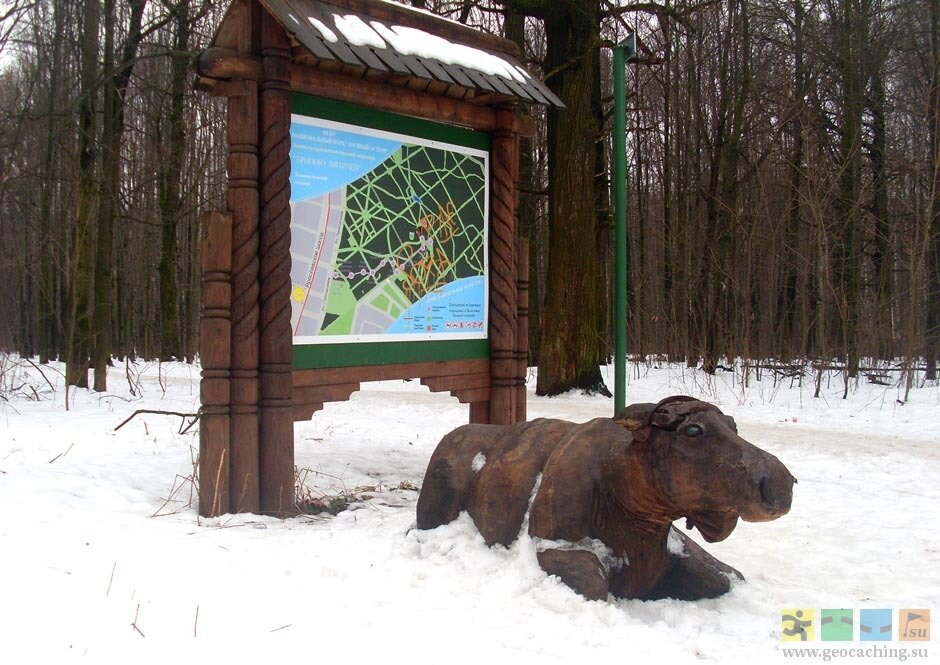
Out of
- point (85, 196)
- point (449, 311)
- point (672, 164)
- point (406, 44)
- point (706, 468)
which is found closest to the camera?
point (706, 468)

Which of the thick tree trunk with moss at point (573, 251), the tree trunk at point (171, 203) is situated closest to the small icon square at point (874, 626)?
the thick tree trunk with moss at point (573, 251)

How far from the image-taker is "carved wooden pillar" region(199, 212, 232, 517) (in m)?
5.35

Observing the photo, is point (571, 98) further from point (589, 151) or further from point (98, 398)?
point (98, 398)

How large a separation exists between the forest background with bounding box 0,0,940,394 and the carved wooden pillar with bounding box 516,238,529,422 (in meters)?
5.99

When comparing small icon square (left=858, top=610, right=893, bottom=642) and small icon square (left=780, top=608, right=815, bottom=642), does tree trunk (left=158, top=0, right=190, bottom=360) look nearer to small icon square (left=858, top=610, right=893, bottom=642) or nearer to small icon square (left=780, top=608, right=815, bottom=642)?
small icon square (left=780, top=608, right=815, bottom=642)

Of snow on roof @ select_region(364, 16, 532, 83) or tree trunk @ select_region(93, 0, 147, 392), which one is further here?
tree trunk @ select_region(93, 0, 147, 392)

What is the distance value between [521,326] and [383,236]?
1.70 m

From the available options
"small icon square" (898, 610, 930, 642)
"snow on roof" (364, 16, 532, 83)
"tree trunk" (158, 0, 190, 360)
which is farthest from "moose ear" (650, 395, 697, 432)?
"tree trunk" (158, 0, 190, 360)

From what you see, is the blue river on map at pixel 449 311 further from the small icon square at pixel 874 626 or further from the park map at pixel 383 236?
the small icon square at pixel 874 626

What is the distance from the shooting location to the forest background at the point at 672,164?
523 inches

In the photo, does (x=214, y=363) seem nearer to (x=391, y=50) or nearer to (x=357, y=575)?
(x=357, y=575)

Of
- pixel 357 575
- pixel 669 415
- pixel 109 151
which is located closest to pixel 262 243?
pixel 357 575

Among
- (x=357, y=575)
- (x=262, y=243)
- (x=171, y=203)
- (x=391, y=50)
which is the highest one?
(x=171, y=203)

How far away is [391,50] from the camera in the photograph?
235 inches
